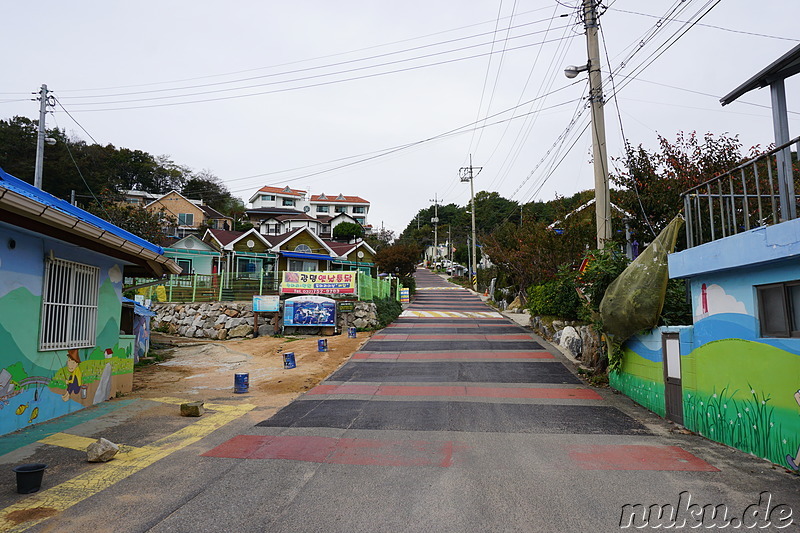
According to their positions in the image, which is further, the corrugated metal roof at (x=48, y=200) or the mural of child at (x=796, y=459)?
the corrugated metal roof at (x=48, y=200)

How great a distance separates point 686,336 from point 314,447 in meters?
6.44

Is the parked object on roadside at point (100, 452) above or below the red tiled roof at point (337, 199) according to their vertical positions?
below

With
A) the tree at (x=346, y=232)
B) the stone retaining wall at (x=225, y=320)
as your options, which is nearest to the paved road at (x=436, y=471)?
the stone retaining wall at (x=225, y=320)

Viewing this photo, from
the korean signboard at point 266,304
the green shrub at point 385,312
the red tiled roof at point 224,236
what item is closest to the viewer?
the korean signboard at point 266,304

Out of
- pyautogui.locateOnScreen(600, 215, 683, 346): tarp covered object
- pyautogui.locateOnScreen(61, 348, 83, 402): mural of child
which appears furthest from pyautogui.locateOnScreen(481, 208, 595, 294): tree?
pyautogui.locateOnScreen(61, 348, 83, 402): mural of child

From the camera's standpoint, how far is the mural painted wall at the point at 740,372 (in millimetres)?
5949

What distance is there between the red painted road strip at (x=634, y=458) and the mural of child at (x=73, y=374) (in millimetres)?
8777

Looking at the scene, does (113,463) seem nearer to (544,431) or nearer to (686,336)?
(544,431)

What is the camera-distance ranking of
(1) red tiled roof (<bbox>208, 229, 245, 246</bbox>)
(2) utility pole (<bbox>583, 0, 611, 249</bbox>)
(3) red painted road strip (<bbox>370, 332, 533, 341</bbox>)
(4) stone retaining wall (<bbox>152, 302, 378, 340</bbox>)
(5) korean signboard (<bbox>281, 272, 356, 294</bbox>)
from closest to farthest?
(2) utility pole (<bbox>583, 0, 611, 249</bbox>)
(3) red painted road strip (<bbox>370, 332, 533, 341</bbox>)
(4) stone retaining wall (<bbox>152, 302, 378, 340</bbox>)
(5) korean signboard (<bbox>281, 272, 356, 294</bbox>)
(1) red tiled roof (<bbox>208, 229, 245, 246</bbox>)

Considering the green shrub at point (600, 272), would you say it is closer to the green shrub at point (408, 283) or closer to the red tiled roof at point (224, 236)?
the red tiled roof at point (224, 236)

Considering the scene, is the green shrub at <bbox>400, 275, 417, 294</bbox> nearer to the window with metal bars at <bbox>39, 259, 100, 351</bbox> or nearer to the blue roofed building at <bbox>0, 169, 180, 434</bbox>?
the blue roofed building at <bbox>0, 169, 180, 434</bbox>

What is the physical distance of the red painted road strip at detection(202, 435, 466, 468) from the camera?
21.9 ft

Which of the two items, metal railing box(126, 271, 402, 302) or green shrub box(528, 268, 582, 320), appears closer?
green shrub box(528, 268, 582, 320)

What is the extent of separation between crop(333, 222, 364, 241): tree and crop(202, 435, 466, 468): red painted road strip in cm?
5738
